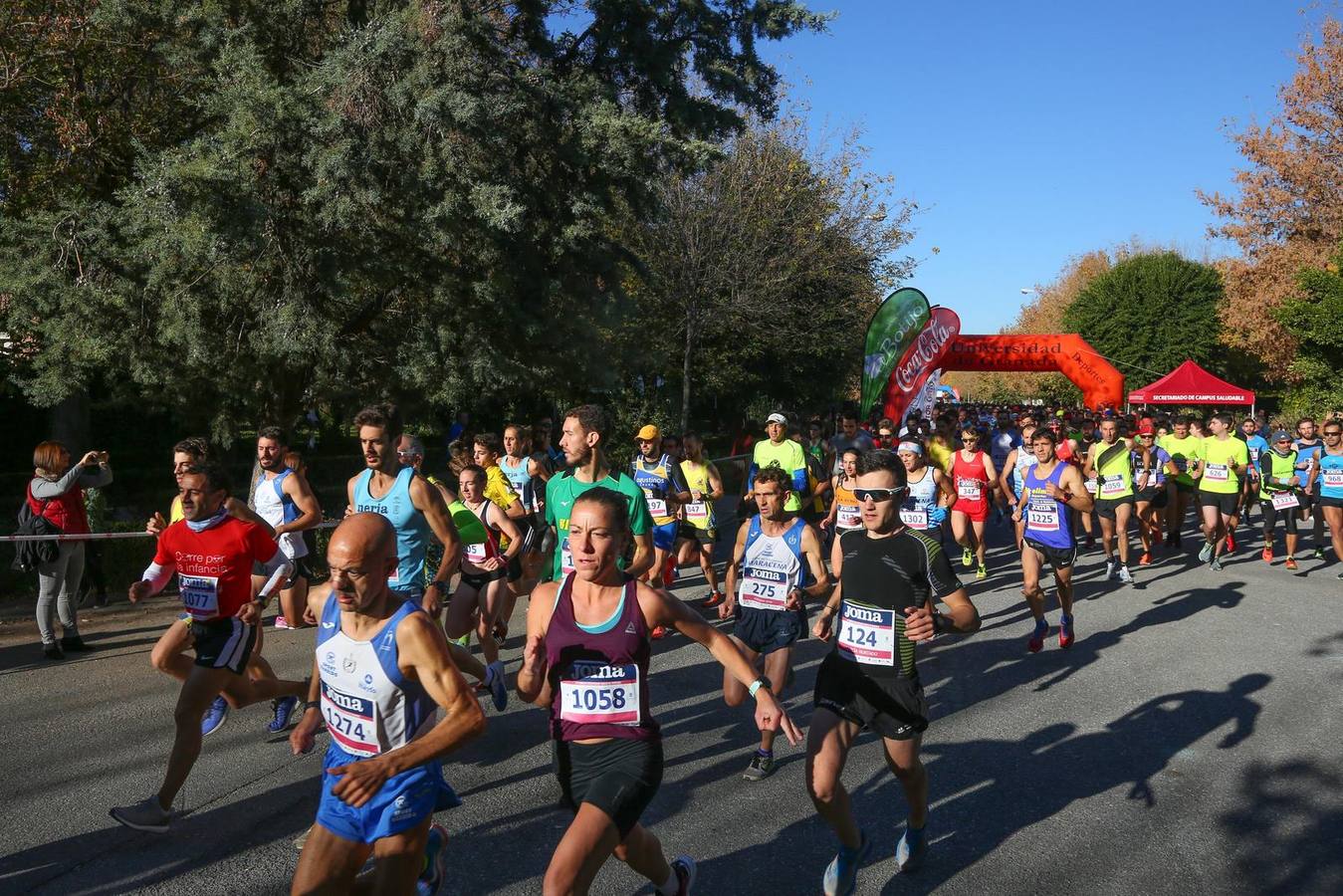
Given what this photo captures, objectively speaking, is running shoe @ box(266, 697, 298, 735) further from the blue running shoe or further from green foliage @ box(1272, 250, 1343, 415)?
green foliage @ box(1272, 250, 1343, 415)

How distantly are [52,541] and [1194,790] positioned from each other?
7.70m

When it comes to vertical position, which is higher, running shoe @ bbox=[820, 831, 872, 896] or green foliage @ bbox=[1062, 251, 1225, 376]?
green foliage @ bbox=[1062, 251, 1225, 376]

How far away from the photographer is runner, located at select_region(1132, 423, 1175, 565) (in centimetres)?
1243

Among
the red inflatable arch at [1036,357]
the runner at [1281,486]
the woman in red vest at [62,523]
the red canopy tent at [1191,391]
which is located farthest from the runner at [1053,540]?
the red canopy tent at [1191,391]

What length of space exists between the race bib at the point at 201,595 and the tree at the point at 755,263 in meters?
15.4

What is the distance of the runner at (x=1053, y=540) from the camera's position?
7961mm

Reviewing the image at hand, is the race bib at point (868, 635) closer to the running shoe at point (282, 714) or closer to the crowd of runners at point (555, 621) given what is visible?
the crowd of runners at point (555, 621)

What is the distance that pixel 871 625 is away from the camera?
4195 mm

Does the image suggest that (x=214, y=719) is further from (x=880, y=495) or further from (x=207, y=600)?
(x=880, y=495)

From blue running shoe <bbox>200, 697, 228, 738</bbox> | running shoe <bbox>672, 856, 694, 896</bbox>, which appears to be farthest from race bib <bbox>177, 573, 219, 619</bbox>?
running shoe <bbox>672, 856, 694, 896</bbox>

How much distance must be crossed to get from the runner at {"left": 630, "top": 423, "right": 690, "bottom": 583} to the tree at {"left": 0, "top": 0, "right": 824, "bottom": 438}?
377cm

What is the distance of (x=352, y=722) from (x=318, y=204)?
9932mm

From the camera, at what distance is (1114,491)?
1141 centimetres

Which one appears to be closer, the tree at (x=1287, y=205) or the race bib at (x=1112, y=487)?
the race bib at (x=1112, y=487)
